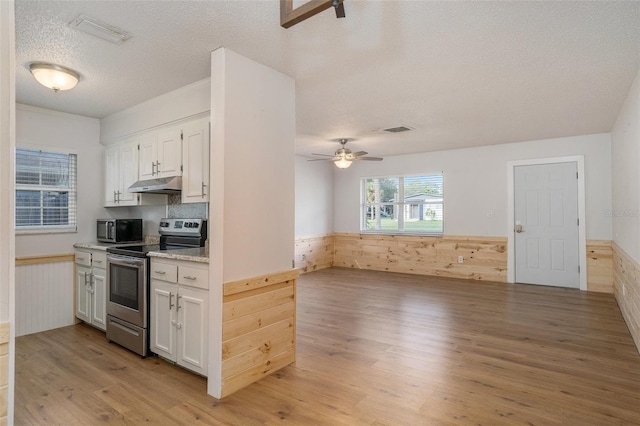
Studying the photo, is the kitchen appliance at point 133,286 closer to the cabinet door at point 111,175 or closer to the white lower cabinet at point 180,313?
the white lower cabinet at point 180,313

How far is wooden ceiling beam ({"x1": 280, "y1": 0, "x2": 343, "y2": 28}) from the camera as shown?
5.05ft

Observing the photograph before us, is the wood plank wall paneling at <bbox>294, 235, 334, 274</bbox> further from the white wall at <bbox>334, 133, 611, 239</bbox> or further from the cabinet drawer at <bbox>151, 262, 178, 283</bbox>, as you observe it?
the cabinet drawer at <bbox>151, 262, 178, 283</bbox>

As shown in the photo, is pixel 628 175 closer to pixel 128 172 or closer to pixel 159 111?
pixel 159 111

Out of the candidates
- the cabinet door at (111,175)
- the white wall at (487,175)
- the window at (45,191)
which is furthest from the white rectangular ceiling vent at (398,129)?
the window at (45,191)

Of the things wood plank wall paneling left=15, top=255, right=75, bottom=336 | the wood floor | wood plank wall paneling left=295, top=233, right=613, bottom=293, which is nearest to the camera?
the wood floor

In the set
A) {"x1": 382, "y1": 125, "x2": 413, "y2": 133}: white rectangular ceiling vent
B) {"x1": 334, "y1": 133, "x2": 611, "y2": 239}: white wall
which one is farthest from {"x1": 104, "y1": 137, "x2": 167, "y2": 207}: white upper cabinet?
{"x1": 334, "y1": 133, "x2": 611, "y2": 239}: white wall

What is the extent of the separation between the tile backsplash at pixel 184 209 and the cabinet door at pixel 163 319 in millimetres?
1010

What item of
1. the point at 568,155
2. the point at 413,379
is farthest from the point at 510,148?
the point at 413,379

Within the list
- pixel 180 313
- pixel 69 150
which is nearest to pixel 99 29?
pixel 180 313

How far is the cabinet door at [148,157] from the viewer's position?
364cm

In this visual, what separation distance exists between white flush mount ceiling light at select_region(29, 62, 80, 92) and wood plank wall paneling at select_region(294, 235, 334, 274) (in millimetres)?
4907

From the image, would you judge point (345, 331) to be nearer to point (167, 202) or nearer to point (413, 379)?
point (413, 379)

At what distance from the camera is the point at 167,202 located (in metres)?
4.15

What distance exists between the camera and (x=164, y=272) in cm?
Answer: 288
